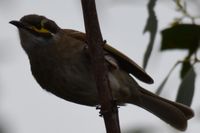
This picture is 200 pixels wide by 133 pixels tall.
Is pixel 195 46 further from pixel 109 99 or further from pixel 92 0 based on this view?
pixel 92 0

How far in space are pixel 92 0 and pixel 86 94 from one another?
5.86ft

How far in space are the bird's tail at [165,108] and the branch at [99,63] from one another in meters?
1.79

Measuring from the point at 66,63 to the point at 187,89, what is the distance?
1.04 metres

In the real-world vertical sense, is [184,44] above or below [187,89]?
above

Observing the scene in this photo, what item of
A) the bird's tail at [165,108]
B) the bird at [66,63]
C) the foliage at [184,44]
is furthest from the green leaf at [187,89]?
the bird's tail at [165,108]

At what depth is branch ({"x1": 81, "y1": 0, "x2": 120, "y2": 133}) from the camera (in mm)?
2822

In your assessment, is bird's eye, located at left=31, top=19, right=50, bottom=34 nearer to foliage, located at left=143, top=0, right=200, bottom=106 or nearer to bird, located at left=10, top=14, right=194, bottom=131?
bird, located at left=10, top=14, right=194, bottom=131

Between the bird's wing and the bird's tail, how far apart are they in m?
0.49

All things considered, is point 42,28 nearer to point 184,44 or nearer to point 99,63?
point 184,44

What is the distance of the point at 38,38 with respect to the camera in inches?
176

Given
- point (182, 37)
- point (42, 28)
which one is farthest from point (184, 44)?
point (42, 28)

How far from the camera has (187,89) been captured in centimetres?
385

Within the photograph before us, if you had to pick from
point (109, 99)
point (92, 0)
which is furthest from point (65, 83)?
point (92, 0)

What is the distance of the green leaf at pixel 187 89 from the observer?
3838 millimetres
